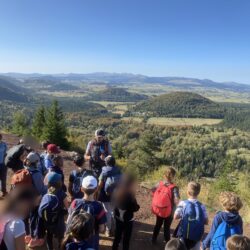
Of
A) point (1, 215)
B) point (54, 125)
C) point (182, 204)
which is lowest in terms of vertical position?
point (54, 125)

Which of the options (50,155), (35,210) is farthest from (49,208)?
(50,155)

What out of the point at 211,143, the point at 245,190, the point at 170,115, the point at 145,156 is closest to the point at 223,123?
the point at 170,115

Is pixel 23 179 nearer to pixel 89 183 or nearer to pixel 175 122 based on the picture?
pixel 89 183

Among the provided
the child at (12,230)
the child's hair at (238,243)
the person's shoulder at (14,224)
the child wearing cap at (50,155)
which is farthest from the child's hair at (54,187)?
the child's hair at (238,243)

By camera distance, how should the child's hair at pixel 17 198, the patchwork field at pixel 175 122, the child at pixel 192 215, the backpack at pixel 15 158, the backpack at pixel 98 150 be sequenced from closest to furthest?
the child's hair at pixel 17 198 → the child at pixel 192 215 → the backpack at pixel 15 158 → the backpack at pixel 98 150 → the patchwork field at pixel 175 122

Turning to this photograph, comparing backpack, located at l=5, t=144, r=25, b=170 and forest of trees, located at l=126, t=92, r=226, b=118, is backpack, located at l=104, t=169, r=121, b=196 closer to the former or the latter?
backpack, located at l=5, t=144, r=25, b=170

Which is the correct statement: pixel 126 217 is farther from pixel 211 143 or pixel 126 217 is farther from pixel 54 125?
pixel 211 143

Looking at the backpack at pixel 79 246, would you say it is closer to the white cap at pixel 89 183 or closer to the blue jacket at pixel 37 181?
the white cap at pixel 89 183

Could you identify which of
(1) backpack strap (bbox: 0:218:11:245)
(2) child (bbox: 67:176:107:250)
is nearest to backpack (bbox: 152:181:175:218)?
(2) child (bbox: 67:176:107:250)

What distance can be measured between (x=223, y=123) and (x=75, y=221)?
124m

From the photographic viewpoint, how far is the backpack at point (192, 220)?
173 inches

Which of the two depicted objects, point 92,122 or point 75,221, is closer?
point 75,221

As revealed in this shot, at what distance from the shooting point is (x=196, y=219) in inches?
Result: 173

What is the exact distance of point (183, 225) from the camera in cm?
446
